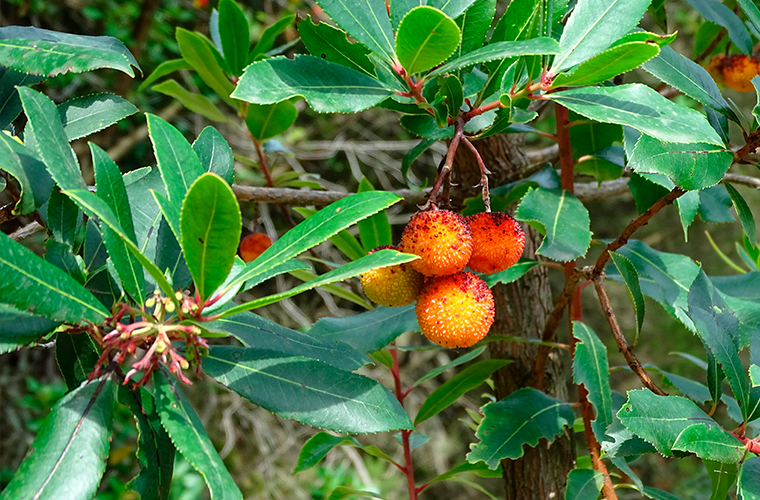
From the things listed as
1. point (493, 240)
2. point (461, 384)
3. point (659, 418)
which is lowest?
point (461, 384)

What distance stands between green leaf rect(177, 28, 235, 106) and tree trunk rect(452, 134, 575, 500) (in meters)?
0.47

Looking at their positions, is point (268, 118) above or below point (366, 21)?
below

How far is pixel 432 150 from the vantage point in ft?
8.80

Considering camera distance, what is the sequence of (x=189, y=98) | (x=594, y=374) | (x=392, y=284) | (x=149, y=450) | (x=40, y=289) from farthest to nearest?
1. (x=189, y=98)
2. (x=594, y=374)
3. (x=392, y=284)
4. (x=149, y=450)
5. (x=40, y=289)

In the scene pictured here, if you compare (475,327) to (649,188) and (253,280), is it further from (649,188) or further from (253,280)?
(649,188)

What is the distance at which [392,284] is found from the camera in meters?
0.62

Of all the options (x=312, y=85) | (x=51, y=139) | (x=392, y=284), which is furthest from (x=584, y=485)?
(x=51, y=139)

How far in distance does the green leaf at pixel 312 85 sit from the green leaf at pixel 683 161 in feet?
0.86

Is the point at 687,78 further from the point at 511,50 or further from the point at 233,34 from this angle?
the point at 233,34

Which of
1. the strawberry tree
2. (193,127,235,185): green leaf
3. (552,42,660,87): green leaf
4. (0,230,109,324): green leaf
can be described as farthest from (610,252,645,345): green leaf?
(0,230,109,324): green leaf

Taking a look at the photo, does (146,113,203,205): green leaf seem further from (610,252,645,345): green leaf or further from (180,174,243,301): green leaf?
(610,252,645,345): green leaf

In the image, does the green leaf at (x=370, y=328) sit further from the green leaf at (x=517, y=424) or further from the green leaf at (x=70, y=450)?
the green leaf at (x=70, y=450)

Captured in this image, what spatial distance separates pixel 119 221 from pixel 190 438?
7.4 inches

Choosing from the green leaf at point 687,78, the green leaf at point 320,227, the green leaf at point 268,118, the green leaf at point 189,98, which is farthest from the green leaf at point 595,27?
the green leaf at point 189,98
